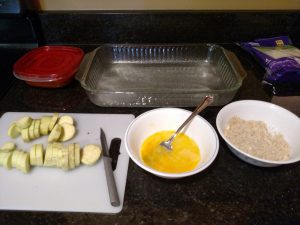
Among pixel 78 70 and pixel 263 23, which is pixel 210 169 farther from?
pixel 263 23

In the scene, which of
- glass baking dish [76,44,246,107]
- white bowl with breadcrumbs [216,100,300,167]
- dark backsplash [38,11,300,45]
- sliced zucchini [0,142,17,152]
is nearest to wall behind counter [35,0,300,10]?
dark backsplash [38,11,300,45]

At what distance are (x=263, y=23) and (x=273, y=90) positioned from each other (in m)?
0.30

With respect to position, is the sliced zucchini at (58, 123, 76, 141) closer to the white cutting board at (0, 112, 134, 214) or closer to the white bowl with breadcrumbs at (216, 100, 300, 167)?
the white cutting board at (0, 112, 134, 214)

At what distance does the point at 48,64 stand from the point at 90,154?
387 mm

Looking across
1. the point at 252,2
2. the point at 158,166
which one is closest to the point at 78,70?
the point at 158,166

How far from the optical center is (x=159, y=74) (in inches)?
36.0

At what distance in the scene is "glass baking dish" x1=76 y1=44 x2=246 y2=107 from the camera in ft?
2.44

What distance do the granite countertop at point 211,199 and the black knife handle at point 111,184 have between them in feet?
0.08

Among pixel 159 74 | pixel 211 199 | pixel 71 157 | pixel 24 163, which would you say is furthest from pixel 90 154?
pixel 159 74

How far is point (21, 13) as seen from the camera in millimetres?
882

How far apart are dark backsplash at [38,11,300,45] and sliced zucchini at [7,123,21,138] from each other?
455 millimetres

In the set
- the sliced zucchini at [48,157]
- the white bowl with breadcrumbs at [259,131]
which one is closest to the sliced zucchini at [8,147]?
the sliced zucchini at [48,157]

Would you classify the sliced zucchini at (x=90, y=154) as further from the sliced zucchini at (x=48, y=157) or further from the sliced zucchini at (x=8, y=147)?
the sliced zucchini at (x=8, y=147)

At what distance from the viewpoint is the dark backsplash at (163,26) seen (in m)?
0.96
